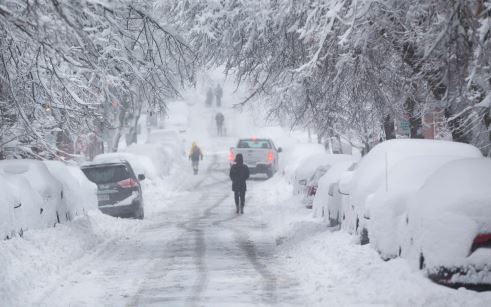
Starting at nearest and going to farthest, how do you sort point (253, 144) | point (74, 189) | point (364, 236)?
point (364, 236) < point (74, 189) < point (253, 144)

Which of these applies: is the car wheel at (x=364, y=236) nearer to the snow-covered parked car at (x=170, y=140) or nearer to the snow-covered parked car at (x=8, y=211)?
the snow-covered parked car at (x=8, y=211)

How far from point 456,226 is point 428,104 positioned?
802 cm

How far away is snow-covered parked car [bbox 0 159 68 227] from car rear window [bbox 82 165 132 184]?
5330mm

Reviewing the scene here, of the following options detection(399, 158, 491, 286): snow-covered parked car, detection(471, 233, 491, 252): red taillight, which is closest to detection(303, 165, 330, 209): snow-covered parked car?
detection(399, 158, 491, 286): snow-covered parked car

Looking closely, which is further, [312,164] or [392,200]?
[312,164]

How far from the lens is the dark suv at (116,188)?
22.0 meters

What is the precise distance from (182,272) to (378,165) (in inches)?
139

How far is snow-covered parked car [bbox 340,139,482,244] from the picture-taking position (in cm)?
1283

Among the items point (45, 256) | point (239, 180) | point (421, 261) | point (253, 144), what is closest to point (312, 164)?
point (239, 180)

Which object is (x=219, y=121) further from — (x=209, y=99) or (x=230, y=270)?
(x=230, y=270)

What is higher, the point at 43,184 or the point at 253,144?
the point at 253,144

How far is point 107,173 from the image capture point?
22438 mm

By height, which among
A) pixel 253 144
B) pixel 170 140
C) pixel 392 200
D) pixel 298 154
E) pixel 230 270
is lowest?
pixel 230 270

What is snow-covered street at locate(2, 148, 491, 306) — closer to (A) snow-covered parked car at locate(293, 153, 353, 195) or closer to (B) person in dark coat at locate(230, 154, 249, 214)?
(B) person in dark coat at locate(230, 154, 249, 214)
